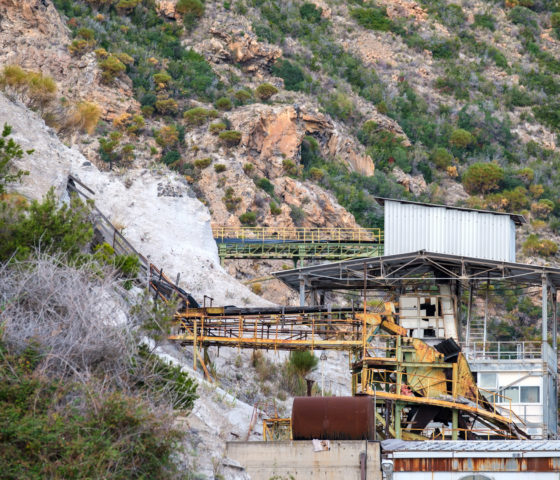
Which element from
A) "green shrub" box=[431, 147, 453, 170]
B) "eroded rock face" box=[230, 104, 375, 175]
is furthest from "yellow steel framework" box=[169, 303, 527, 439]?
"green shrub" box=[431, 147, 453, 170]

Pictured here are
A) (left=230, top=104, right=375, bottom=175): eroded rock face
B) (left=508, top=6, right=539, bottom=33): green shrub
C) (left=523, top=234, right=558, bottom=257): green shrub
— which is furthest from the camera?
(left=508, top=6, right=539, bottom=33): green shrub

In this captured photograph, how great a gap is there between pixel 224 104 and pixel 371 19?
110ft

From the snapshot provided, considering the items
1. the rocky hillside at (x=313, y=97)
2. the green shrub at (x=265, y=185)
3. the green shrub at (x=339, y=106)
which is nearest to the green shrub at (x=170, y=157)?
the rocky hillside at (x=313, y=97)

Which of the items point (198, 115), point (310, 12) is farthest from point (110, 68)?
point (310, 12)

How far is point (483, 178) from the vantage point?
87812 mm

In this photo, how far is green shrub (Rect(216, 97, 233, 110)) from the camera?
80938 millimetres

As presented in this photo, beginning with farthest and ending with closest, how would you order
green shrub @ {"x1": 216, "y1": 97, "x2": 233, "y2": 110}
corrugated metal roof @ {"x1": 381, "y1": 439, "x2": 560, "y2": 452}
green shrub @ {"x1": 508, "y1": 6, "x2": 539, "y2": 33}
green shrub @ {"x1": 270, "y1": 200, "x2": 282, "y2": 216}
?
green shrub @ {"x1": 508, "y1": 6, "x2": 539, "y2": 33} → green shrub @ {"x1": 216, "y1": 97, "x2": 233, "y2": 110} → green shrub @ {"x1": 270, "y1": 200, "x2": 282, "y2": 216} → corrugated metal roof @ {"x1": 381, "y1": 439, "x2": 560, "y2": 452}

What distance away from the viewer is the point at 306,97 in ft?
288

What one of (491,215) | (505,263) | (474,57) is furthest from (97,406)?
(474,57)

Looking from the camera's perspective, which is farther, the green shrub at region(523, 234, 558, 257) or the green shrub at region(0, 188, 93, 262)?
the green shrub at region(523, 234, 558, 257)

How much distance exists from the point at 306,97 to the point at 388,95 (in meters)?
13.5

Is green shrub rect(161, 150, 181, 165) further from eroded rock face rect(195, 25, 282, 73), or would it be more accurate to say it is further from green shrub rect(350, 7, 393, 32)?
green shrub rect(350, 7, 393, 32)

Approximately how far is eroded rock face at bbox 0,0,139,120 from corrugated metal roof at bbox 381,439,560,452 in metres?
54.7

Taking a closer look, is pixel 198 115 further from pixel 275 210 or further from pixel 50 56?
pixel 275 210
